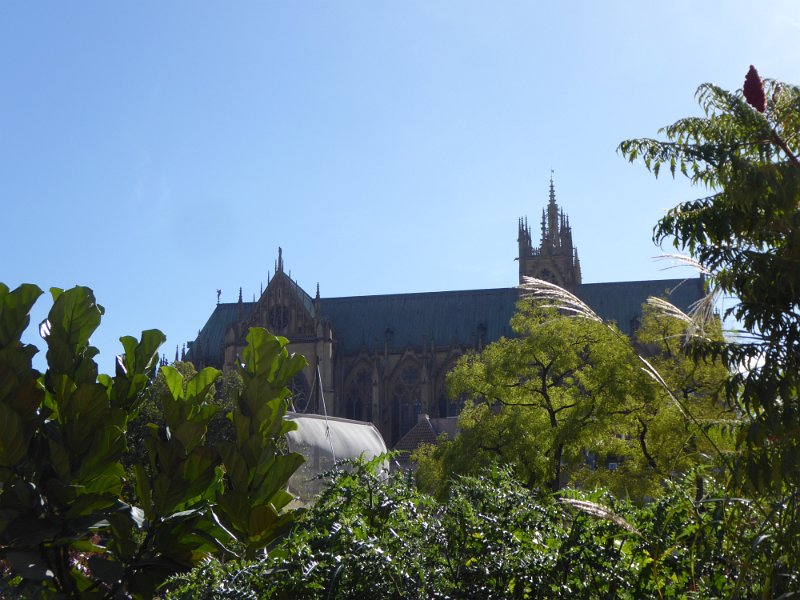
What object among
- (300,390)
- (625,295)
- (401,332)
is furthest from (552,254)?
(300,390)

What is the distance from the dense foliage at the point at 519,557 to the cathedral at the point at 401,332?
52.2m

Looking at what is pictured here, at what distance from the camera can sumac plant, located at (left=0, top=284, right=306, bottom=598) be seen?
23.3ft

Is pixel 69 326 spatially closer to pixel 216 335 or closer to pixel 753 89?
pixel 753 89

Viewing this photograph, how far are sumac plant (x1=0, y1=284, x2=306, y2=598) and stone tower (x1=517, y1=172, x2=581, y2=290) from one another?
176 feet

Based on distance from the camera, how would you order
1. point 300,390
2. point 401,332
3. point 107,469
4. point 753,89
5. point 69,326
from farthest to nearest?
point 401,332, point 300,390, point 69,326, point 107,469, point 753,89

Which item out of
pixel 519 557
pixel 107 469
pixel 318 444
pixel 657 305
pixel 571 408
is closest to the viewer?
pixel 519 557

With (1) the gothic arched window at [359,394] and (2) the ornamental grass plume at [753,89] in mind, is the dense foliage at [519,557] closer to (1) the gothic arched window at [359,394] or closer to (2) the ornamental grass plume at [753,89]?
(2) the ornamental grass plume at [753,89]

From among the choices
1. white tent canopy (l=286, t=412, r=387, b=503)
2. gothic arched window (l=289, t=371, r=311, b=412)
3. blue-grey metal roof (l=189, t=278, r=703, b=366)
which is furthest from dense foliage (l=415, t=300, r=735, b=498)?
blue-grey metal roof (l=189, t=278, r=703, b=366)

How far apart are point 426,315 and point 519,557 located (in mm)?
60813

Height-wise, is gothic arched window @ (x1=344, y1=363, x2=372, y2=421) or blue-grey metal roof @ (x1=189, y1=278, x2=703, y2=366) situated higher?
blue-grey metal roof @ (x1=189, y1=278, x2=703, y2=366)

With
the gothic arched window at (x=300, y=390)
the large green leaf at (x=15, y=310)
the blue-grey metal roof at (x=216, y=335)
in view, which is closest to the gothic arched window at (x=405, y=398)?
the gothic arched window at (x=300, y=390)

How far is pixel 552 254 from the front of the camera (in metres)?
62.5

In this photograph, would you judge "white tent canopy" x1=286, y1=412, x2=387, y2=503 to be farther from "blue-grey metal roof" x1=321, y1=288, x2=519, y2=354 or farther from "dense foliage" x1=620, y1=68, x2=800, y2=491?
"blue-grey metal roof" x1=321, y1=288, x2=519, y2=354

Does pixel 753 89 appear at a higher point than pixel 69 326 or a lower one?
higher
